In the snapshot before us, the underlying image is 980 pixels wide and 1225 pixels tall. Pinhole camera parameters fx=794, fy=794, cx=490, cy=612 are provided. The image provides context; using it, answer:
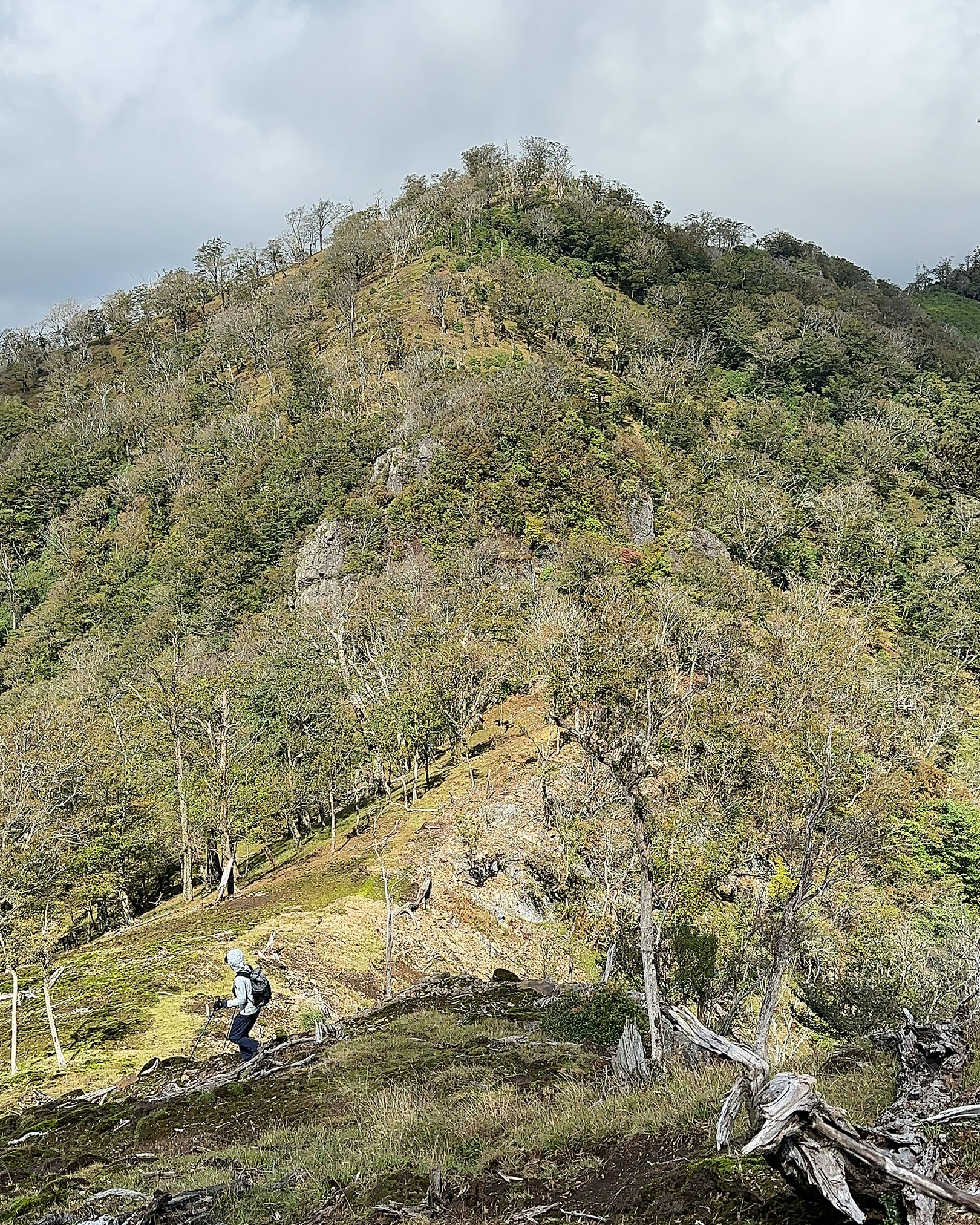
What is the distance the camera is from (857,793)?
2345 centimetres

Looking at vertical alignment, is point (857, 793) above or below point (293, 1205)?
below

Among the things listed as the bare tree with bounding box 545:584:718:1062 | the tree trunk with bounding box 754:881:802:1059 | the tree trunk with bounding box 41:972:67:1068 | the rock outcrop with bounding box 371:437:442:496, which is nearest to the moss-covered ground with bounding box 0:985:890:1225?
the bare tree with bounding box 545:584:718:1062

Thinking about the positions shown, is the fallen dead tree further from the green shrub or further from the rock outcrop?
the rock outcrop

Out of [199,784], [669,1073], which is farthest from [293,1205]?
[199,784]

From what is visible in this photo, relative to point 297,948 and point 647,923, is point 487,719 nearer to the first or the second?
point 297,948

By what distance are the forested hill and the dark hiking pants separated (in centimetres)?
805

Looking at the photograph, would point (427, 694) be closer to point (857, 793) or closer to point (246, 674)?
point (246, 674)

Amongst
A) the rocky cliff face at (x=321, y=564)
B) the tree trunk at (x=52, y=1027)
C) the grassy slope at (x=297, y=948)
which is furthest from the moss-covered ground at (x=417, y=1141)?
the rocky cliff face at (x=321, y=564)

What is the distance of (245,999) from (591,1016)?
6904 mm

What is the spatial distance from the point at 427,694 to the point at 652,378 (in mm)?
74385

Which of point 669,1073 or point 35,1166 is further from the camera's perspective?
point 35,1166

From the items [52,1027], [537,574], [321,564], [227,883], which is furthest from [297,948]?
[321,564]

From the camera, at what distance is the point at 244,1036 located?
47.6 feet

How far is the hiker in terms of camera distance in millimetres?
13578
